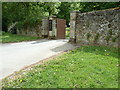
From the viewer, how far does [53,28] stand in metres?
11.4

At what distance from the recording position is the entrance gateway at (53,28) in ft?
37.3

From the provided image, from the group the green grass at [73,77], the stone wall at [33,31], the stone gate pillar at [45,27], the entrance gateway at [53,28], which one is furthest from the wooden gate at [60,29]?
the green grass at [73,77]

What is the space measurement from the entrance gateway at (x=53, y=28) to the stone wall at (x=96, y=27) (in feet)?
11.0

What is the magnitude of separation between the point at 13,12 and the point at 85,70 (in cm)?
1598

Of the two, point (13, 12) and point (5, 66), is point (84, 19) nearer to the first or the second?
point (5, 66)

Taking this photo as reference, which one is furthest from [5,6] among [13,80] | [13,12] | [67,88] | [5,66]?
[67,88]

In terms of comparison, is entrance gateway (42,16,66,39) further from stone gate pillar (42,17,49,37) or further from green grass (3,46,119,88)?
green grass (3,46,119,88)

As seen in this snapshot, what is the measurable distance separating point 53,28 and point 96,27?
17.4 feet

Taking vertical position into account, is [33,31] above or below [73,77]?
above

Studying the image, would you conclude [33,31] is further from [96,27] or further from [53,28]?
[96,27]

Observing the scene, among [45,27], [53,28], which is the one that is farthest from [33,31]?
[53,28]

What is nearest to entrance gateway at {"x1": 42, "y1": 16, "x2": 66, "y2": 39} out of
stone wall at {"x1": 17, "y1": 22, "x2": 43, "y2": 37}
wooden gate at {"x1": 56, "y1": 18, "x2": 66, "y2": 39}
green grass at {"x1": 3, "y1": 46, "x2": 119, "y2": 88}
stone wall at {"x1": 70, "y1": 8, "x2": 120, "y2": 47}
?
wooden gate at {"x1": 56, "y1": 18, "x2": 66, "y2": 39}

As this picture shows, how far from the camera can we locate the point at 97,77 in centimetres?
319

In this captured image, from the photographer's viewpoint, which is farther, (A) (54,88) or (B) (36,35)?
(B) (36,35)
